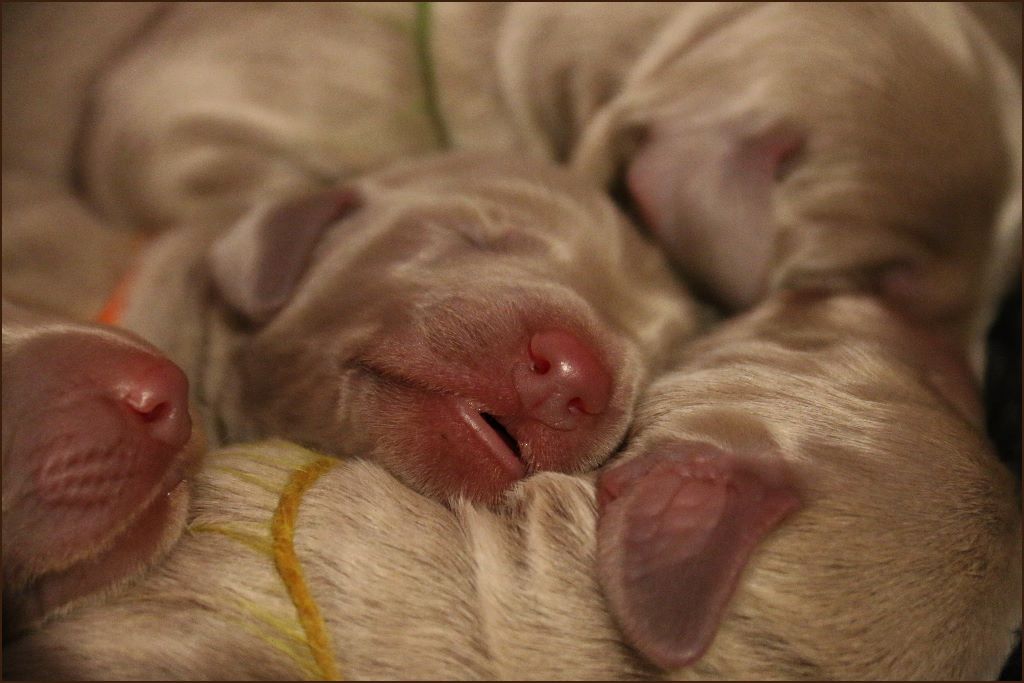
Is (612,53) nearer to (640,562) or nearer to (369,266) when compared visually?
(369,266)

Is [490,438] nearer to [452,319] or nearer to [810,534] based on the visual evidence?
[452,319]

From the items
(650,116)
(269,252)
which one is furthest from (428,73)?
(269,252)

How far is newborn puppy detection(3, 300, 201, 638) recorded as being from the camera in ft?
3.98

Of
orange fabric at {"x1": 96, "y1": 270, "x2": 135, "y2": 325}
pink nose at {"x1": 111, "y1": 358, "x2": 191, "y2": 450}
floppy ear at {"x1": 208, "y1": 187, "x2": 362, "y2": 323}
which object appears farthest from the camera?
orange fabric at {"x1": 96, "y1": 270, "x2": 135, "y2": 325}

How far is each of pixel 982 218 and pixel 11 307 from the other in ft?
5.32

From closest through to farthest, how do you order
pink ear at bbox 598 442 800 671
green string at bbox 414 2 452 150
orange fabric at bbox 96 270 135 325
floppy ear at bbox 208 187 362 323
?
pink ear at bbox 598 442 800 671
floppy ear at bbox 208 187 362 323
orange fabric at bbox 96 270 135 325
green string at bbox 414 2 452 150

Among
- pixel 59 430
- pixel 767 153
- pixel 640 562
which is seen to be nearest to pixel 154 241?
pixel 59 430

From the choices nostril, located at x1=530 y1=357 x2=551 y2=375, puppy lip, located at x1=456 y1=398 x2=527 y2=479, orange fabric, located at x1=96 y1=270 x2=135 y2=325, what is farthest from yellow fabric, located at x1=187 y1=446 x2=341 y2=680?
orange fabric, located at x1=96 y1=270 x2=135 y2=325

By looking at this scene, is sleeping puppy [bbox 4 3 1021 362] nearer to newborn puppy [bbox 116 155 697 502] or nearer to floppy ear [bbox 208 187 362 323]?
newborn puppy [bbox 116 155 697 502]

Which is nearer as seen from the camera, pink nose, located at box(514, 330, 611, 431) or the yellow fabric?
the yellow fabric

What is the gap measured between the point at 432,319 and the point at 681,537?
0.50 metres

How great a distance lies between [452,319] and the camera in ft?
4.85

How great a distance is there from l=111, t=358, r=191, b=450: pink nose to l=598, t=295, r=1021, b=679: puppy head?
0.55 meters

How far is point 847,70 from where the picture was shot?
1.87 metres
